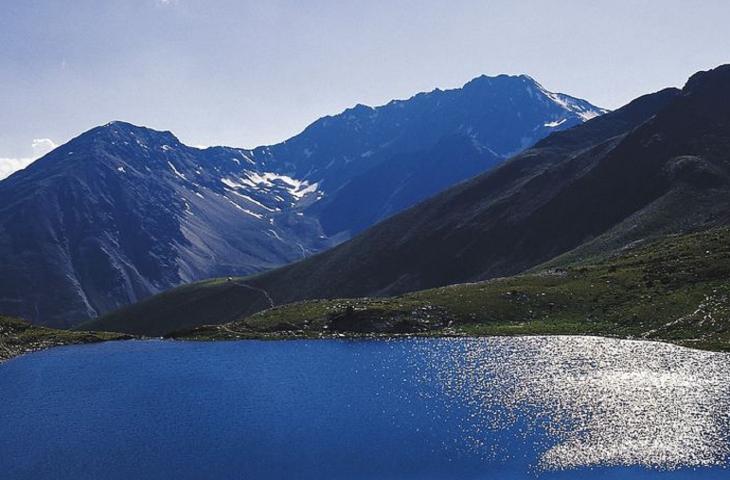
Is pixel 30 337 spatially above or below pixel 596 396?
above

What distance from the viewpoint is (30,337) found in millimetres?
124625

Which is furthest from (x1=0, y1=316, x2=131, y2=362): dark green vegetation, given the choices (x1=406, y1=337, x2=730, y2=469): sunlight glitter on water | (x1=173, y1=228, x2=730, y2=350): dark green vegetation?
(x1=406, y1=337, x2=730, y2=469): sunlight glitter on water

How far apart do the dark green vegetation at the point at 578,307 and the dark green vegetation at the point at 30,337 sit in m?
20.4

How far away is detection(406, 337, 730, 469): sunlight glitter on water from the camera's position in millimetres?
51750

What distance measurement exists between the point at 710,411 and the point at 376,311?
205 ft

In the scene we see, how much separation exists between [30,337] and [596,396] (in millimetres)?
104973

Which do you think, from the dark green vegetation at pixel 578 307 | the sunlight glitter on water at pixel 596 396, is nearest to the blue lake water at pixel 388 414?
the sunlight glitter on water at pixel 596 396

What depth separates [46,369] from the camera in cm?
9844

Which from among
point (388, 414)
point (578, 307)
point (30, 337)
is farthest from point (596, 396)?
point (30, 337)

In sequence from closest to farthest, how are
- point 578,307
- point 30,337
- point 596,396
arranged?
point 596,396
point 578,307
point 30,337

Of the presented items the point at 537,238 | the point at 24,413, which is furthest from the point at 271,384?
the point at 537,238

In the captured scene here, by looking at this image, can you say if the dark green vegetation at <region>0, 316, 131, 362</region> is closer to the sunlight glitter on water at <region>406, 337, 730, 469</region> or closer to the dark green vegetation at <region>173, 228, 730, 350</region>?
the dark green vegetation at <region>173, 228, 730, 350</region>

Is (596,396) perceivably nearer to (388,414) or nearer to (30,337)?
(388,414)

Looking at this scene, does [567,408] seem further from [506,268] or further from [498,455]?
[506,268]
